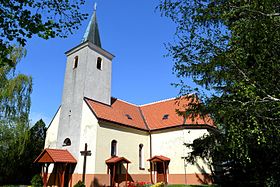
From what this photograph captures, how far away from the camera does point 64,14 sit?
20.5 feet

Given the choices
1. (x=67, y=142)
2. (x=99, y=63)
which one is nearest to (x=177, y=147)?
(x=67, y=142)

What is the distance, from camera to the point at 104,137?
61.1 feet

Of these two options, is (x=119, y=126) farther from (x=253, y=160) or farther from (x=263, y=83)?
(x=263, y=83)

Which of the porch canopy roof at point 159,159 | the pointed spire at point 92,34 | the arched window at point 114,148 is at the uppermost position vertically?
the pointed spire at point 92,34

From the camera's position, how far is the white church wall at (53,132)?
2148 cm

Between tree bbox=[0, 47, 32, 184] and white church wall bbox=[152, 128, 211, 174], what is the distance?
1200 centimetres

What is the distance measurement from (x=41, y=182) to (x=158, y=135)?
445 inches

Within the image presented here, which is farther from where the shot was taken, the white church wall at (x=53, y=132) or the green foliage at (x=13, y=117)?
the white church wall at (x=53, y=132)

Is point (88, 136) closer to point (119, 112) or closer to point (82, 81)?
point (119, 112)

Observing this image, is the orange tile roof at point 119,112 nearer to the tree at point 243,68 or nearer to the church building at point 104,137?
the church building at point 104,137

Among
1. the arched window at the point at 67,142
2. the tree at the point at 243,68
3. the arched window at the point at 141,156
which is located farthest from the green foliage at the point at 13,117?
the tree at the point at 243,68

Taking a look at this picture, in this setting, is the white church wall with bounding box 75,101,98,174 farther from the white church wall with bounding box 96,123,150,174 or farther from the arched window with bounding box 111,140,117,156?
the arched window with bounding box 111,140,117,156

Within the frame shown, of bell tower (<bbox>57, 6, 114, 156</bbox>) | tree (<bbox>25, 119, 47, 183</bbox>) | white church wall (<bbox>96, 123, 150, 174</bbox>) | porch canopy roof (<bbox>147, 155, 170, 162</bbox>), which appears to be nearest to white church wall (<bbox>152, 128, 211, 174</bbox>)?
porch canopy roof (<bbox>147, 155, 170, 162</bbox>)

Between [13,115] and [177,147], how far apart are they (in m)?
14.4
